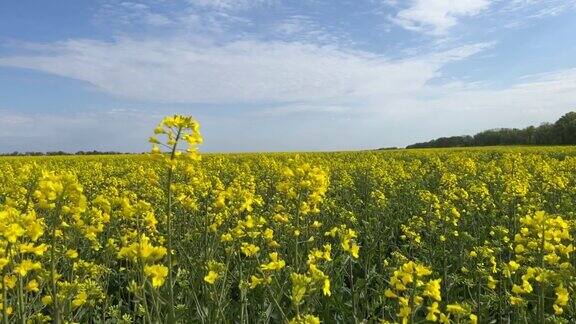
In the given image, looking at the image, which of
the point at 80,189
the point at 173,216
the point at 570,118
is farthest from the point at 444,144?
the point at 80,189

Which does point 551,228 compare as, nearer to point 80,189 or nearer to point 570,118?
point 80,189

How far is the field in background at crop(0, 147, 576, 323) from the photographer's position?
303 cm

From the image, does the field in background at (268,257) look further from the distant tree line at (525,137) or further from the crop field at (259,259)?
the distant tree line at (525,137)

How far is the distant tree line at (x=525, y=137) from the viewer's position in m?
47.1

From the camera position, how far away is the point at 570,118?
48500mm

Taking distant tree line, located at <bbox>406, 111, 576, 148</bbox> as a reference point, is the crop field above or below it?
below

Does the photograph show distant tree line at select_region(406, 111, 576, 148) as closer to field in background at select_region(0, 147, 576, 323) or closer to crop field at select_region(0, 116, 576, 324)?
field in background at select_region(0, 147, 576, 323)

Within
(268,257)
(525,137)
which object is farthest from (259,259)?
(525,137)

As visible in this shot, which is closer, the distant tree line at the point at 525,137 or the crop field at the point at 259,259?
the crop field at the point at 259,259

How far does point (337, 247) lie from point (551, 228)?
317 cm

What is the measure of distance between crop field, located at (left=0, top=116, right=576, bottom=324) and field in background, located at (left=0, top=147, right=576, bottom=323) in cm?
2

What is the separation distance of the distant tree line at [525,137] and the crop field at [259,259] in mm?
40923

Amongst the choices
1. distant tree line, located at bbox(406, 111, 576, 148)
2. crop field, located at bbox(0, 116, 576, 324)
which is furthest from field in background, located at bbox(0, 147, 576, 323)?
distant tree line, located at bbox(406, 111, 576, 148)

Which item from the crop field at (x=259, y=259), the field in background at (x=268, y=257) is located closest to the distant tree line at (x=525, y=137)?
the field in background at (x=268, y=257)
